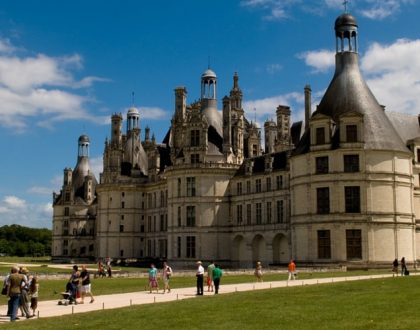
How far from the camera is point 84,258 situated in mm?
106688

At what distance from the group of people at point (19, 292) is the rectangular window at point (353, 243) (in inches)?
1378

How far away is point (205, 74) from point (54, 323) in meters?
61.2

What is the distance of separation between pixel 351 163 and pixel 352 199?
10.3 feet

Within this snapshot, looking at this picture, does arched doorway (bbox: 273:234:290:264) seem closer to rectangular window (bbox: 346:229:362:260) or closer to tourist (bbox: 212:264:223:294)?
rectangular window (bbox: 346:229:362:260)

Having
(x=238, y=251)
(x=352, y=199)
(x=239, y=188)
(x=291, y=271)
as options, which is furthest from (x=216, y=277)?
(x=238, y=251)

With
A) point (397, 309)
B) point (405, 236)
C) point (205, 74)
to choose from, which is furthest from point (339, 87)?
point (397, 309)

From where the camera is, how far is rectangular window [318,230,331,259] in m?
53.9

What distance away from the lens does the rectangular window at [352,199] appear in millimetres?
53875

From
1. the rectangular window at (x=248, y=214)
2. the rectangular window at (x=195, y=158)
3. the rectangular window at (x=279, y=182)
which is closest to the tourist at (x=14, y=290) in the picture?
the rectangular window at (x=279, y=182)

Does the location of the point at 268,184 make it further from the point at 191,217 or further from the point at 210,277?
the point at 210,277

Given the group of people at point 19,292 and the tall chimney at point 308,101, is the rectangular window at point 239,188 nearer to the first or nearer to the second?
the tall chimney at point 308,101

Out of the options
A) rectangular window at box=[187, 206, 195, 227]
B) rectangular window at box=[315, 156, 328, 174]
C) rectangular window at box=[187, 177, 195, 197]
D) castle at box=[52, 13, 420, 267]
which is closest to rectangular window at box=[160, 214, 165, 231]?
castle at box=[52, 13, 420, 267]

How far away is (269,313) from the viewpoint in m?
21.0

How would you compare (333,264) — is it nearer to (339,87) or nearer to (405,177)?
(405,177)
